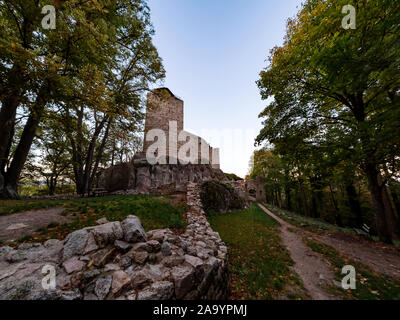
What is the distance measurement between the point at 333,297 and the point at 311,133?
22.2 feet

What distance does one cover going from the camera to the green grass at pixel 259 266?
3.37 metres

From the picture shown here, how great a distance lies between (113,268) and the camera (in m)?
2.36

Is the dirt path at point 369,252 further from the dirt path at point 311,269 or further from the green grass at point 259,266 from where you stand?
the green grass at point 259,266

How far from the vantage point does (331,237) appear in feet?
22.8

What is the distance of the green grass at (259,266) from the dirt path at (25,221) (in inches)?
229

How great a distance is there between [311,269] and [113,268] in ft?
18.7

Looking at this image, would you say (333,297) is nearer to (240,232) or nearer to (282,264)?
(282,264)

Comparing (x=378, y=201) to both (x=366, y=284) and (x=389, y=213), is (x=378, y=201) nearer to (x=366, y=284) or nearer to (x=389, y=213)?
(x=366, y=284)

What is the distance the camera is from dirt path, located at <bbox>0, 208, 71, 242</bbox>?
3473 millimetres

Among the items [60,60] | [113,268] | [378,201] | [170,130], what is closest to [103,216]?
[113,268]

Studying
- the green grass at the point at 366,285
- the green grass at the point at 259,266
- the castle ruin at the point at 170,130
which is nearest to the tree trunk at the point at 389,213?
the green grass at the point at 366,285

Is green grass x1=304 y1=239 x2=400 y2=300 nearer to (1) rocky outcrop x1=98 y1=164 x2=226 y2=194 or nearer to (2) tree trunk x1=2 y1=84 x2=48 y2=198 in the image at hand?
(1) rocky outcrop x1=98 y1=164 x2=226 y2=194

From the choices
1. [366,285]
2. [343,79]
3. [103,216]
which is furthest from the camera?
[103,216]
